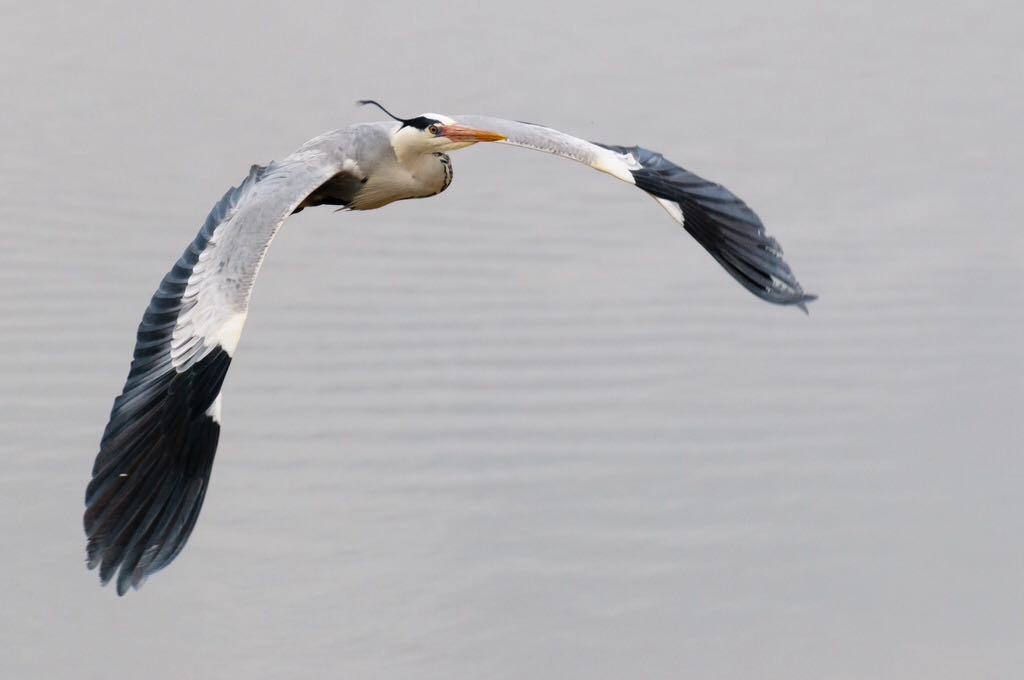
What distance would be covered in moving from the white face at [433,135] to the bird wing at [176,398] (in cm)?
87

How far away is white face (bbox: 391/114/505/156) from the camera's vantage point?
7.39 metres

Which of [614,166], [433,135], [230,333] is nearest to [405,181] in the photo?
[433,135]

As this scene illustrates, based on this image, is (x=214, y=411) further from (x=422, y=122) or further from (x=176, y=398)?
(x=422, y=122)

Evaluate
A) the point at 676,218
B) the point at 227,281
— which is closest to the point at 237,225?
the point at 227,281

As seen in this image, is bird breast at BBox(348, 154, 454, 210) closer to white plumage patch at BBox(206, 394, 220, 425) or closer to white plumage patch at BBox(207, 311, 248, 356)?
white plumage patch at BBox(207, 311, 248, 356)

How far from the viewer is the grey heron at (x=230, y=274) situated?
18.6 ft

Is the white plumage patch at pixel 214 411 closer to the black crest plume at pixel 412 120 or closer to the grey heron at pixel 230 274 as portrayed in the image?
the grey heron at pixel 230 274

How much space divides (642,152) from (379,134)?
4.32 ft

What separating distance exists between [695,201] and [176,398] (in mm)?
2655

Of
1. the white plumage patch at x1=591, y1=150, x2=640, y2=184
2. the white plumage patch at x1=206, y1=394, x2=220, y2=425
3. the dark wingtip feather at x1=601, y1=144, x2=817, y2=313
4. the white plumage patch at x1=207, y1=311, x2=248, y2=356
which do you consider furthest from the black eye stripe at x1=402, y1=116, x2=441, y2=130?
the white plumage patch at x1=206, y1=394, x2=220, y2=425

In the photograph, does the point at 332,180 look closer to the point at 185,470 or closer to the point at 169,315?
the point at 169,315

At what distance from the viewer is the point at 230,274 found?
6.19 m

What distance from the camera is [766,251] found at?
6844 millimetres

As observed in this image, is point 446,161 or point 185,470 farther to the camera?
point 446,161
